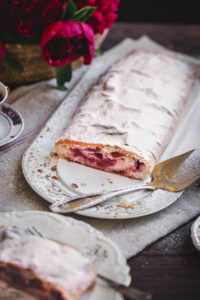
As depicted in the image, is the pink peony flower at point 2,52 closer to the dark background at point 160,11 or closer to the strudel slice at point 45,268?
the strudel slice at point 45,268

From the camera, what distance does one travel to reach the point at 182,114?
89.1 inches

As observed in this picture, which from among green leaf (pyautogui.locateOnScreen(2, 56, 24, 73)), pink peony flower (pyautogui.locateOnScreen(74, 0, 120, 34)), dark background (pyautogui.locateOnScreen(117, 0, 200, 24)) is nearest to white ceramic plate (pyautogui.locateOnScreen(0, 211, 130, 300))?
green leaf (pyautogui.locateOnScreen(2, 56, 24, 73))

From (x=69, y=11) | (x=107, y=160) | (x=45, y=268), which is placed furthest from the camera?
(x=69, y=11)

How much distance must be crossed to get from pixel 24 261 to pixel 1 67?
1.55 m

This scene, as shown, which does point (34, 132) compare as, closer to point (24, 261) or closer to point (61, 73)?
point (61, 73)

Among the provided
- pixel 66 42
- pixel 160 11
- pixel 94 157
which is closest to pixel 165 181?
pixel 94 157

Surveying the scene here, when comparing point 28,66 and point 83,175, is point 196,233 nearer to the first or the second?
point 83,175

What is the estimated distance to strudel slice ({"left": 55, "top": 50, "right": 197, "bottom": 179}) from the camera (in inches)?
71.8

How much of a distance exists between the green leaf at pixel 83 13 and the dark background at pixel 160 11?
6.98 feet

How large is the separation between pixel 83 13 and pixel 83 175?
0.94 metres

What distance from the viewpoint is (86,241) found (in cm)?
132

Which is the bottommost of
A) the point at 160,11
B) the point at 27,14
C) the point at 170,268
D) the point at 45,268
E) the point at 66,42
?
the point at 160,11

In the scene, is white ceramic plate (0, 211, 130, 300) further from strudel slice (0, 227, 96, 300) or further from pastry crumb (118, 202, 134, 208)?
pastry crumb (118, 202, 134, 208)

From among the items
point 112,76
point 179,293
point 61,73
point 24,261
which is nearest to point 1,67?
point 61,73
